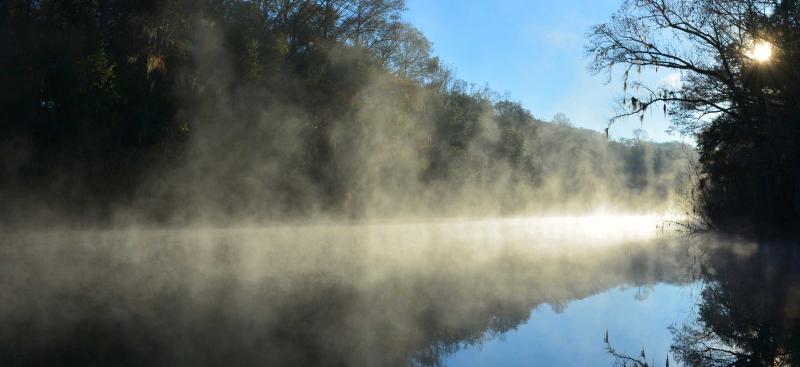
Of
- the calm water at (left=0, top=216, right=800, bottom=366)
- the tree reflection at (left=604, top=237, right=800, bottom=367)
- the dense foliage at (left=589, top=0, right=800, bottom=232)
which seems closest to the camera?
the tree reflection at (left=604, top=237, right=800, bottom=367)

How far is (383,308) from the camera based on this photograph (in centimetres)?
418

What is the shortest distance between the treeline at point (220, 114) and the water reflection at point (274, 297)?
10.7 ft

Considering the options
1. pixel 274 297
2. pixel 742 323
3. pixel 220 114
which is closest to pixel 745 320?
pixel 742 323

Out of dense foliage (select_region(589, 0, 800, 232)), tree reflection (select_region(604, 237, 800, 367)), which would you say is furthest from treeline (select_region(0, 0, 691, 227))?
tree reflection (select_region(604, 237, 800, 367))

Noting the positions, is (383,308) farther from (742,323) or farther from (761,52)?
(761,52)

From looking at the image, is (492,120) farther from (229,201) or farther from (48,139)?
(48,139)

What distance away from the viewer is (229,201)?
15.2 m

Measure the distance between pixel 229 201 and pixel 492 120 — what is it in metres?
21.0

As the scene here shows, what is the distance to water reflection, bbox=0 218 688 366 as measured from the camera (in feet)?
9.70

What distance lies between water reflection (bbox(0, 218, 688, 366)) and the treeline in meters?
3.26

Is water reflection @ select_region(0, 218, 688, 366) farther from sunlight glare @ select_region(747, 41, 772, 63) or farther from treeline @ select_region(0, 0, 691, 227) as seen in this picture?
sunlight glare @ select_region(747, 41, 772, 63)

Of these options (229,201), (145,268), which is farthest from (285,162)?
(145,268)

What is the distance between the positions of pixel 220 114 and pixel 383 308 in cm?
1211

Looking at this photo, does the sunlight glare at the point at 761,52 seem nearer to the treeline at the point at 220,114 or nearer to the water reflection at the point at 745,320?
the treeline at the point at 220,114
